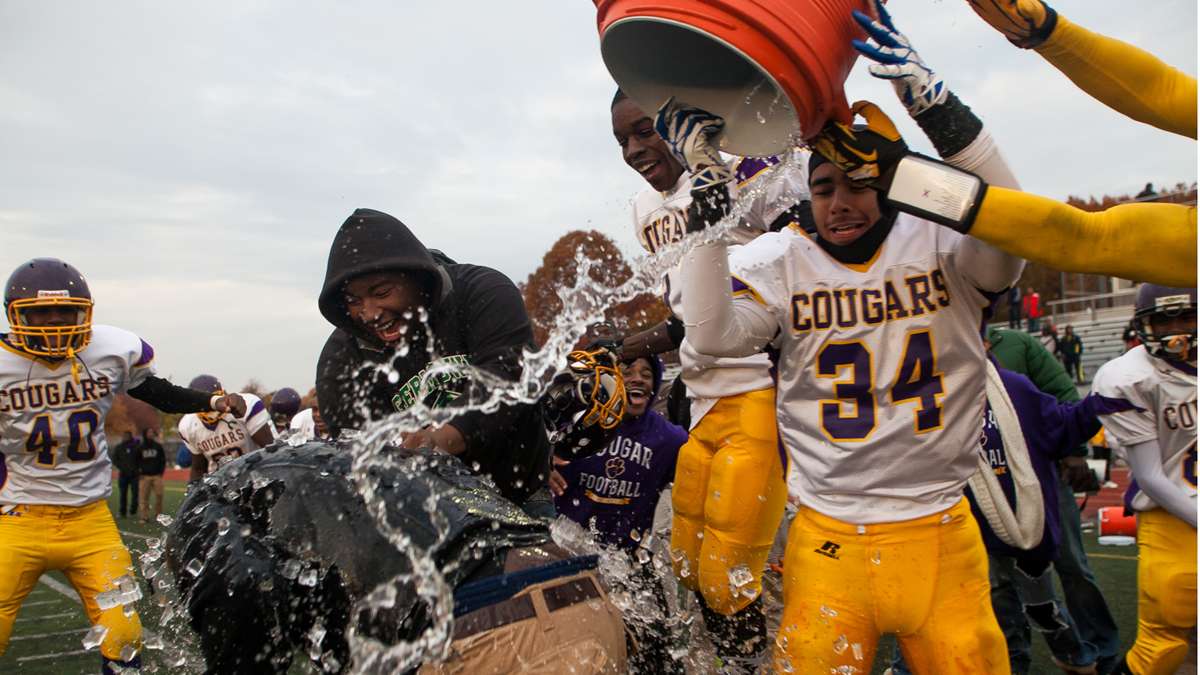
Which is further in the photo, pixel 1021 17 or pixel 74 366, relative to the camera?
pixel 74 366

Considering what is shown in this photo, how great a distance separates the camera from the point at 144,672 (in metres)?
4.79

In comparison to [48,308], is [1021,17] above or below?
above

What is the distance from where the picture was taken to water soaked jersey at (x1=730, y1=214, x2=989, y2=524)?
250cm

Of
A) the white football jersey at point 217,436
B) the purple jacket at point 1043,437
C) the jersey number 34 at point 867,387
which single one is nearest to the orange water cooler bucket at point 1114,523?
the purple jacket at point 1043,437

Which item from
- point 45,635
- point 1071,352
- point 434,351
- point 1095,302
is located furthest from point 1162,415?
point 1095,302

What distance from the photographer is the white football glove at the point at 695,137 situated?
89.9 inches

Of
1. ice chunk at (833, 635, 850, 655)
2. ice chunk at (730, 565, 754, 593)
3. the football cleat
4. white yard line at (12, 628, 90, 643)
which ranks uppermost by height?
the football cleat

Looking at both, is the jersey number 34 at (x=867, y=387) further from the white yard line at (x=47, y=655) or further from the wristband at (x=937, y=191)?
the white yard line at (x=47, y=655)

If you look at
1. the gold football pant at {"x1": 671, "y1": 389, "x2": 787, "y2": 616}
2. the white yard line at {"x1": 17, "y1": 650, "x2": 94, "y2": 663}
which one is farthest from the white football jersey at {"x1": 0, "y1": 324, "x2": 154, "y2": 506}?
the gold football pant at {"x1": 671, "y1": 389, "x2": 787, "y2": 616}

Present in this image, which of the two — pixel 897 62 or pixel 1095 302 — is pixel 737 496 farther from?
pixel 1095 302

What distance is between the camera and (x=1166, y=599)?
385cm

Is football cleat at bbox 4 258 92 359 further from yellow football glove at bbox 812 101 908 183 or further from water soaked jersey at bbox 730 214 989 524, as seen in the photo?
yellow football glove at bbox 812 101 908 183

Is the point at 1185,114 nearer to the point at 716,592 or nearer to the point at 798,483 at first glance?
the point at 798,483

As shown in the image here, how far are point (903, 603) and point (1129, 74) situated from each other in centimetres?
144
